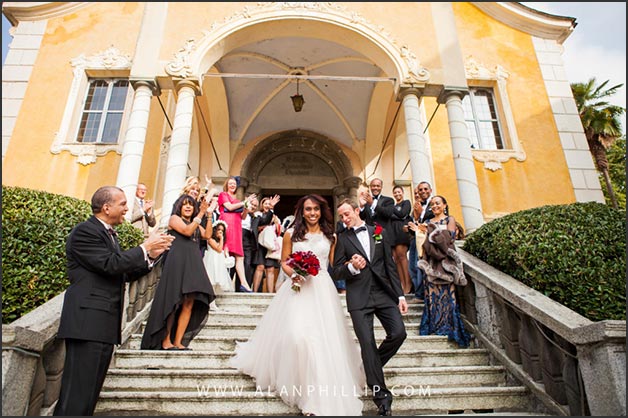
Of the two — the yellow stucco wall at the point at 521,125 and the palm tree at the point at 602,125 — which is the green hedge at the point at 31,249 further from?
the palm tree at the point at 602,125

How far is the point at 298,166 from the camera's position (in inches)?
607

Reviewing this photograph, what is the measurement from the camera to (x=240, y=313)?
211 inches

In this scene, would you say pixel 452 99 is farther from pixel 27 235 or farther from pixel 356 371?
pixel 27 235

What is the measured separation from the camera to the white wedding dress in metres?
3.09

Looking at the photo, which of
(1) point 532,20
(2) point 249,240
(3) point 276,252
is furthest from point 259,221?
(1) point 532,20

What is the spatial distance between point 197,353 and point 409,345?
253 cm

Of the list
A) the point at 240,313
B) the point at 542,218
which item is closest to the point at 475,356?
the point at 542,218

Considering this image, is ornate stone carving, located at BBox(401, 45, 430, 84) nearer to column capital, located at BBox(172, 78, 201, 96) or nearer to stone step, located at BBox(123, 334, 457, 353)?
column capital, located at BBox(172, 78, 201, 96)

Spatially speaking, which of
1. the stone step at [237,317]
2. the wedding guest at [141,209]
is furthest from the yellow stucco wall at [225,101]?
the stone step at [237,317]

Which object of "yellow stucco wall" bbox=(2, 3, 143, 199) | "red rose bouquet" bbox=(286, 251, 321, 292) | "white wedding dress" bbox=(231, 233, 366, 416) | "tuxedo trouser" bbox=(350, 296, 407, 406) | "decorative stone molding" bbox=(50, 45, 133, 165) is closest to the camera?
"white wedding dress" bbox=(231, 233, 366, 416)

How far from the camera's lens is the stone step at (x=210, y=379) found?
379cm

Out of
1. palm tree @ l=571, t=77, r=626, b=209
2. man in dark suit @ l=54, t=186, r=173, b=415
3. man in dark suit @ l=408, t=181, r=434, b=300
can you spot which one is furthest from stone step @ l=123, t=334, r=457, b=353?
palm tree @ l=571, t=77, r=626, b=209

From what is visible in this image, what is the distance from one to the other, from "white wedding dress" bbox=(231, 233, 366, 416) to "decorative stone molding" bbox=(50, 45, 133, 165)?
860 centimetres

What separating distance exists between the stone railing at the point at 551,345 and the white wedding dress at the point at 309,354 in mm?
1682
